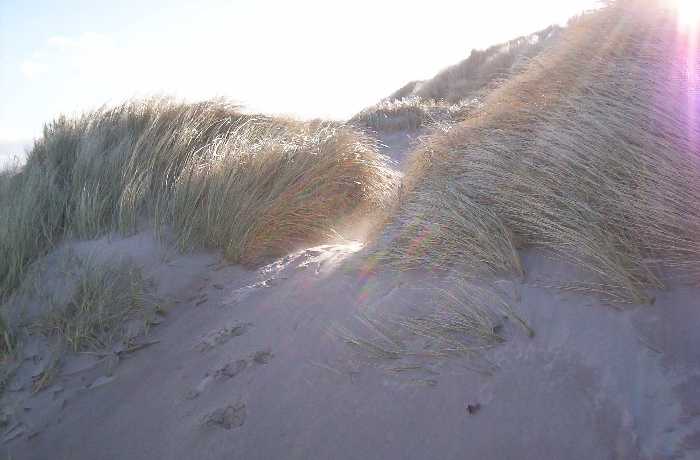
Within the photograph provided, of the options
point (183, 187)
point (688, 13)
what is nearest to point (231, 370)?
point (183, 187)

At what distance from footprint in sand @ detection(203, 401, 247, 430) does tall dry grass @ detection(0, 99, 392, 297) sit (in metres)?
1.56

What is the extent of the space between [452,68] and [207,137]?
11936mm

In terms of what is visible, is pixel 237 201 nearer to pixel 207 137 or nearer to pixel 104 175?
pixel 104 175

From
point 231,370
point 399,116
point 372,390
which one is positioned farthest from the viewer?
point 399,116

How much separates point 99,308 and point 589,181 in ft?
9.30

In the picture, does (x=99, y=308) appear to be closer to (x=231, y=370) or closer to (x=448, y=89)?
(x=231, y=370)

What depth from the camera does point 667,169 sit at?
2.38 meters

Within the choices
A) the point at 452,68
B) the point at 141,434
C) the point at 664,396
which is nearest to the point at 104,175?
the point at 141,434

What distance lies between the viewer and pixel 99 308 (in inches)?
116

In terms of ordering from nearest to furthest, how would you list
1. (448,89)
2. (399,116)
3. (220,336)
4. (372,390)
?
(372,390), (220,336), (399,116), (448,89)

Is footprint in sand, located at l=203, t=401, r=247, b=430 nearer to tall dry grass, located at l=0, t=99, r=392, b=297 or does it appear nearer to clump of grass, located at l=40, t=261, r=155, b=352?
clump of grass, located at l=40, t=261, r=155, b=352

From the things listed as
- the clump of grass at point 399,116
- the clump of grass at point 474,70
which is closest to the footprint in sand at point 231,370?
the clump of grass at point 399,116

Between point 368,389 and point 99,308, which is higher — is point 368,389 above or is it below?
below

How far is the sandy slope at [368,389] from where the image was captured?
67.9 inches
